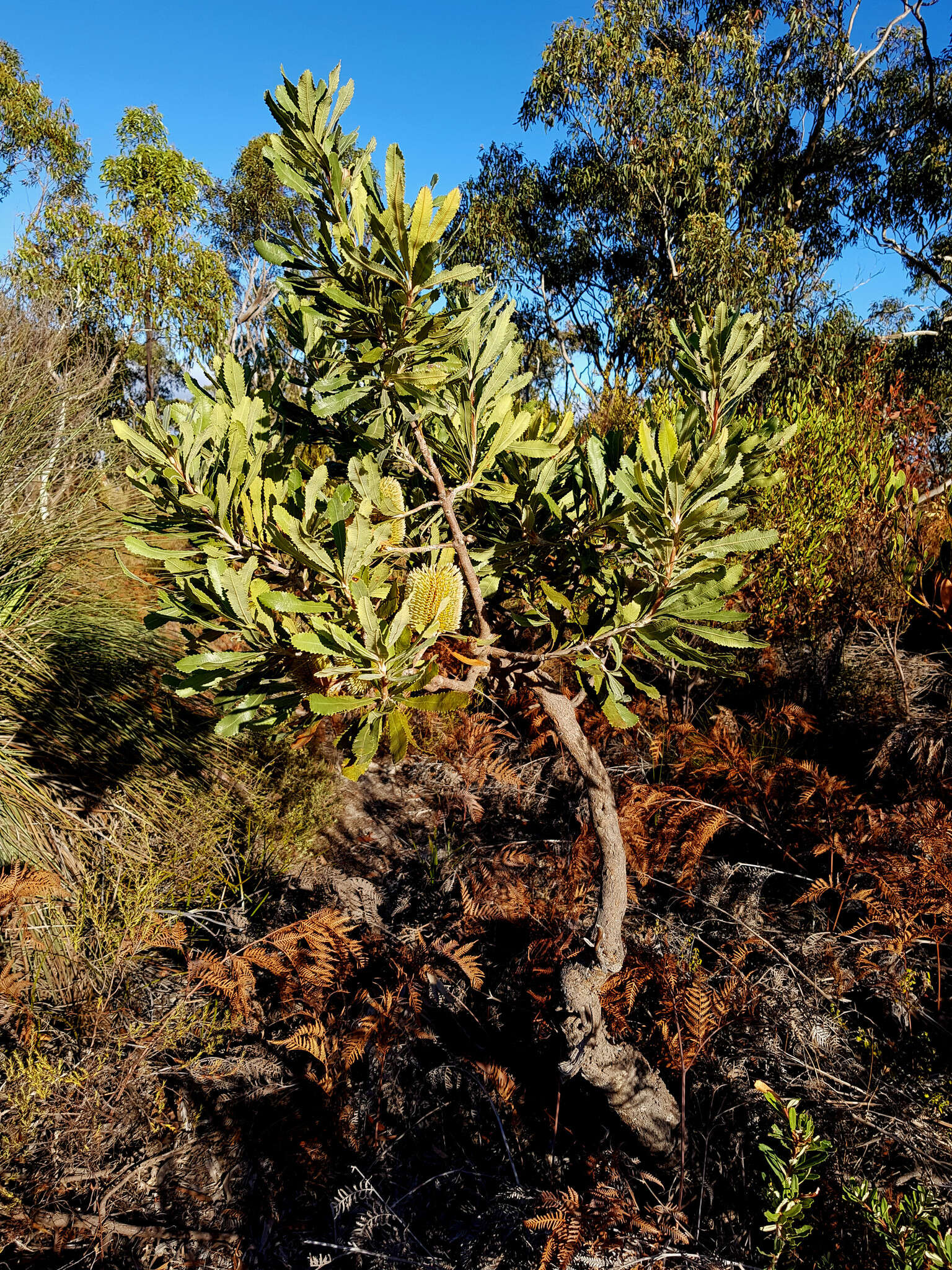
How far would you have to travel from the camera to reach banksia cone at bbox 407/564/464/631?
122cm

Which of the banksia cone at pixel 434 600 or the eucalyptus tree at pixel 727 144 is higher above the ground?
the eucalyptus tree at pixel 727 144

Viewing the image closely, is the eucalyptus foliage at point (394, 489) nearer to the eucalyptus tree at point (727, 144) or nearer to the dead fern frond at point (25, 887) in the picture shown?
the dead fern frond at point (25, 887)

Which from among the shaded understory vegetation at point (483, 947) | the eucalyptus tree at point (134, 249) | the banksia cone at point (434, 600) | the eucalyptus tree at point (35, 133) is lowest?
the shaded understory vegetation at point (483, 947)

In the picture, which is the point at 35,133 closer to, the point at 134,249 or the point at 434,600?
the point at 134,249

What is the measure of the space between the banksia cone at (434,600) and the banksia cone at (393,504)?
14 centimetres

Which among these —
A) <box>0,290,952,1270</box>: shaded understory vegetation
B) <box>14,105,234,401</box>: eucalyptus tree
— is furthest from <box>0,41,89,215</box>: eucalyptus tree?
<box>0,290,952,1270</box>: shaded understory vegetation

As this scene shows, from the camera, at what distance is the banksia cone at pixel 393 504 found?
1.34 m

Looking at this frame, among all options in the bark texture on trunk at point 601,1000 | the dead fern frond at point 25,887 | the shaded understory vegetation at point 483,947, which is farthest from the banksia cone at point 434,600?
the dead fern frond at point 25,887

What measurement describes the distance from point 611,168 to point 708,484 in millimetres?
11385

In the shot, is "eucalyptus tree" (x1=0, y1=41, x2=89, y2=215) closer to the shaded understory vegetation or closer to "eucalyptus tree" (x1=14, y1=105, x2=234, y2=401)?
"eucalyptus tree" (x1=14, y1=105, x2=234, y2=401)

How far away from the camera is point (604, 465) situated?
60.9 inches

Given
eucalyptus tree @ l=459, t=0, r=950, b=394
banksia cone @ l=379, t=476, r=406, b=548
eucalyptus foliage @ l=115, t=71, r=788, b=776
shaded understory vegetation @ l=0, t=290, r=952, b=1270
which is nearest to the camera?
eucalyptus foliage @ l=115, t=71, r=788, b=776

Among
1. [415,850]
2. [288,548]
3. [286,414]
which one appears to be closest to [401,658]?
[288,548]

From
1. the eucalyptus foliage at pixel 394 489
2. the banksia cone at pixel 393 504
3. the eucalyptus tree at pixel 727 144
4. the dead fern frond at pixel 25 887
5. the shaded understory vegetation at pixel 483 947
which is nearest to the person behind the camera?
the eucalyptus foliage at pixel 394 489
